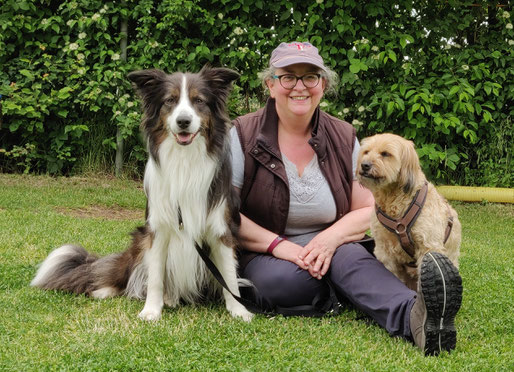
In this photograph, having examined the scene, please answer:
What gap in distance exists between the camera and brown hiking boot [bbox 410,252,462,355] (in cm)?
248

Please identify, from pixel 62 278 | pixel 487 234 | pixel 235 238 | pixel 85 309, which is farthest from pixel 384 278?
pixel 487 234

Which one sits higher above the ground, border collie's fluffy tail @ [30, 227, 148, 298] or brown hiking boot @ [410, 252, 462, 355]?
brown hiking boot @ [410, 252, 462, 355]

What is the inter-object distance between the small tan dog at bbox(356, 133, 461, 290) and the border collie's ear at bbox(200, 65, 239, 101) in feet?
2.63

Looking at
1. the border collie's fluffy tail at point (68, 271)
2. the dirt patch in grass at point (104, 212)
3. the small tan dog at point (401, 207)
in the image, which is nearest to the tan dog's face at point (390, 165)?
the small tan dog at point (401, 207)

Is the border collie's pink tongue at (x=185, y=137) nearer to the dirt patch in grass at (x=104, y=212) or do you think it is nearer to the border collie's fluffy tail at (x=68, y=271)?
the border collie's fluffy tail at (x=68, y=271)

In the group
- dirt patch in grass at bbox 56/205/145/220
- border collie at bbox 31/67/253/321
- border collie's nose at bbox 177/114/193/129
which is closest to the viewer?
border collie's nose at bbox 177/114/193/129

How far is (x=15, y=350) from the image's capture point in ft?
8.23

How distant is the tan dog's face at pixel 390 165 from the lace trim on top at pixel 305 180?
280 mm

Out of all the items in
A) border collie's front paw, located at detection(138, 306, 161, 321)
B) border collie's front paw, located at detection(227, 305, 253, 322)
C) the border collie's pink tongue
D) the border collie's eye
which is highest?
the border collie's eye

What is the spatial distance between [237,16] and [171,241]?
4.67 m

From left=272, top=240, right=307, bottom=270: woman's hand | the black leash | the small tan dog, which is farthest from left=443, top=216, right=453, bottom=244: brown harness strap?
left=272, top=240, right=307, bottom=270: woman's hand

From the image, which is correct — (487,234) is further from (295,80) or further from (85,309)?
(85,309)

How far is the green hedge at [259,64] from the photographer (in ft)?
22.9

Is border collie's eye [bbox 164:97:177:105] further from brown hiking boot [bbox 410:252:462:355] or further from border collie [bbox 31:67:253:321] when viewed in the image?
brown hiking boot [bbox 410:252:462:355]
